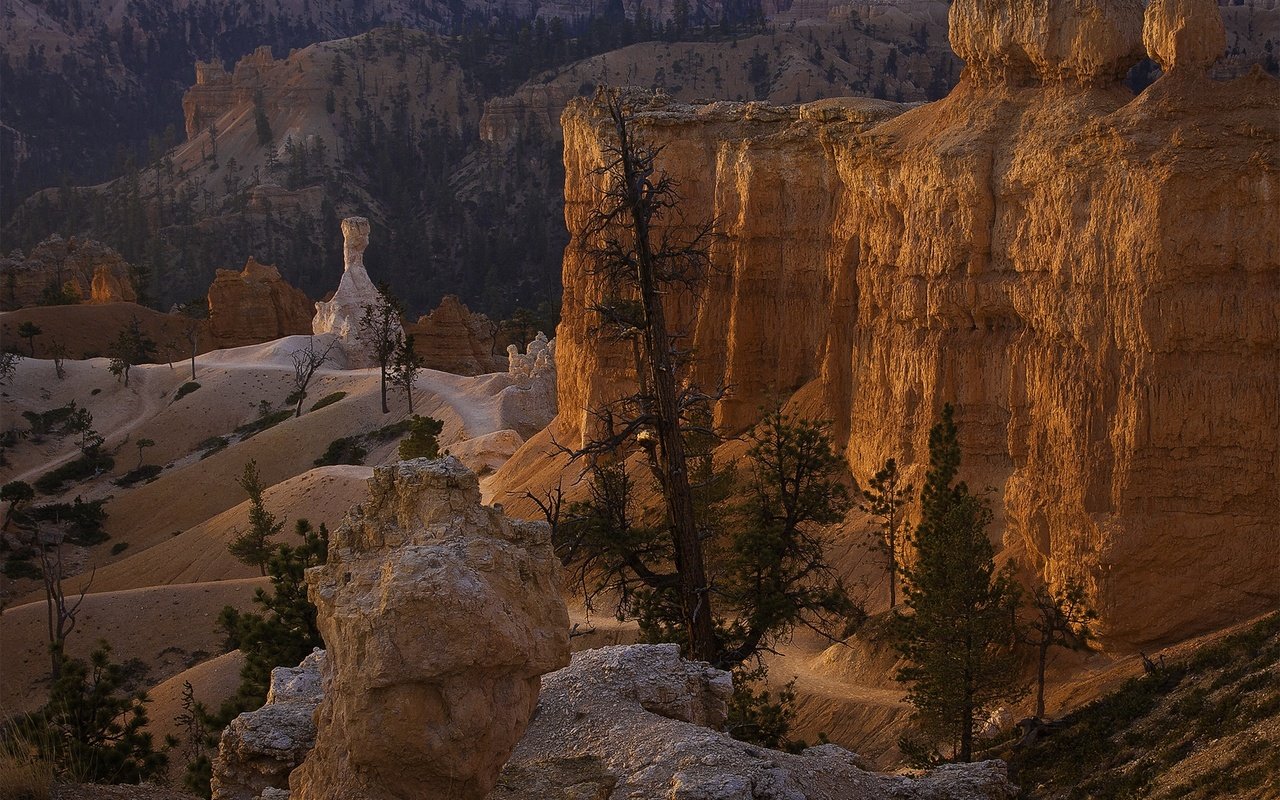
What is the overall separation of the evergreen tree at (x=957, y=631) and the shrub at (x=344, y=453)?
40.6 metres

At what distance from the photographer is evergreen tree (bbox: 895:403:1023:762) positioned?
20.3 metres

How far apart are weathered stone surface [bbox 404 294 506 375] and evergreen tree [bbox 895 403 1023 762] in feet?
186

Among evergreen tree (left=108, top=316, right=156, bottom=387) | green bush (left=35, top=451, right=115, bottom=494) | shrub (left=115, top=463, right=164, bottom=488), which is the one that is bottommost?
shrub (left=115, top=463, right=164, bottom=488)

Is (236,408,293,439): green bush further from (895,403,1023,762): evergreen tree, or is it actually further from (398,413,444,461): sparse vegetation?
(895,403,1023,762): evergreen tree

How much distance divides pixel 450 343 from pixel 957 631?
59.4 m

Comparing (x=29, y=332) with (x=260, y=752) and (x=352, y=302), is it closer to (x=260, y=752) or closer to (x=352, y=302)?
(x=352, y=302)

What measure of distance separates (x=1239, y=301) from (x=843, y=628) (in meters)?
10.4

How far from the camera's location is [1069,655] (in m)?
23.3

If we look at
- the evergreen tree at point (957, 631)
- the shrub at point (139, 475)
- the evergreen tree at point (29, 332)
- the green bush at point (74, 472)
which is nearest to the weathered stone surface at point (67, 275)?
the evergreen tree at point (29, 332)

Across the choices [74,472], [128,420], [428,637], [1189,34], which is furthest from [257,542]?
[428,637]

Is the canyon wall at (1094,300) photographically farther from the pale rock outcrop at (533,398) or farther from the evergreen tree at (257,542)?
the pale rock outcrop at (533,398)

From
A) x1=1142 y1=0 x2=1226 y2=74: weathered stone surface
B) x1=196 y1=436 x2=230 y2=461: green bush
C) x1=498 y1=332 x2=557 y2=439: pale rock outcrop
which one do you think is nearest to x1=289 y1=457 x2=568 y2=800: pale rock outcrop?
x1=1142 y1=0 x2=1226 y2=74: weathered stone surface

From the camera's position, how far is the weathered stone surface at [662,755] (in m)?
10.3

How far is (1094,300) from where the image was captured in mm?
22438
